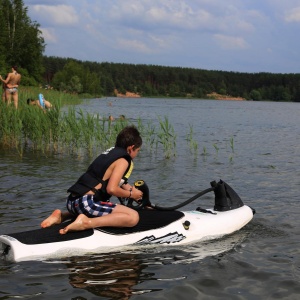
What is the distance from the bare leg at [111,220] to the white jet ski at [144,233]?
78 mm

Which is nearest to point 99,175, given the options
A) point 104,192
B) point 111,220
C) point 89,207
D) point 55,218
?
point 104,192

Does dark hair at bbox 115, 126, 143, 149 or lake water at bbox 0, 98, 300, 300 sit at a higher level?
dark hair at bbox 115, 126, 143, 149

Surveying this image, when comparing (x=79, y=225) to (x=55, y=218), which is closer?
(x=79, y=225)

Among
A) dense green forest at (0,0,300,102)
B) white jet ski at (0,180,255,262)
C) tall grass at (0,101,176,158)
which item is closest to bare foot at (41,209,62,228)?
white jet ski at (0,180,255,262)

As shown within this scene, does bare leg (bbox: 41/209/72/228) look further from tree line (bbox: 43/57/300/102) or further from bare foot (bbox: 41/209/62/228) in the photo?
tree line (bbox: 43/57/300/102)

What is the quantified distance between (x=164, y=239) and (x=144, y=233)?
312mm

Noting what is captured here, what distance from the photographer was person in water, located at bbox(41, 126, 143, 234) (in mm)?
5766

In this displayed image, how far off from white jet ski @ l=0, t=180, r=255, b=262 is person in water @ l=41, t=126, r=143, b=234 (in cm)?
14

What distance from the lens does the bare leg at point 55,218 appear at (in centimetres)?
597

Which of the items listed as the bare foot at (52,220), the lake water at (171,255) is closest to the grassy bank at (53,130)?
the lake water at (171,255)

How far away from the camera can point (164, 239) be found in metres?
6.34

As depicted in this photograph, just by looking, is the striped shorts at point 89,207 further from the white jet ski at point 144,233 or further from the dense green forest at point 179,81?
the dense green forest at point 179,81

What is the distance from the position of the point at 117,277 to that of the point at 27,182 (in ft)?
19.1

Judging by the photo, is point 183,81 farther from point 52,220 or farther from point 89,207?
point 89,207
